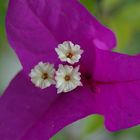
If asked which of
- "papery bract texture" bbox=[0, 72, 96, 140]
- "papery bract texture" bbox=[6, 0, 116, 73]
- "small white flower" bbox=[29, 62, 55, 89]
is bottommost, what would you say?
"papery bract texture" bbox=[0, 72, 96, 140]

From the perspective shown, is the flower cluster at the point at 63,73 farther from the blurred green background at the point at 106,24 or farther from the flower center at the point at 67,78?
the blurred green background at the point at 106,24

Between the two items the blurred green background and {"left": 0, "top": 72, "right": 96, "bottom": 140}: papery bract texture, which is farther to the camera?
the blurred green background

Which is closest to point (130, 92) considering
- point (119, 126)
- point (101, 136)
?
point (119, 126)

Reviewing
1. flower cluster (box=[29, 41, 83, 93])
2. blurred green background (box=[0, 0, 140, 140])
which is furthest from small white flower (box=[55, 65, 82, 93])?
blurred green background (box=[0, 0, 140, 140])

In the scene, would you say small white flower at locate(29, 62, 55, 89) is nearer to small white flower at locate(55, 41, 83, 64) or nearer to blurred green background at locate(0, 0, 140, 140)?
small white flower at locate(55, 41, 83, 64)

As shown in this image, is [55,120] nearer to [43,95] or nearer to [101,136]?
[43,95]

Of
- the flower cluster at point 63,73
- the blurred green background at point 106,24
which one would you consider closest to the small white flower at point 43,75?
the flower cluster at point 63,73
